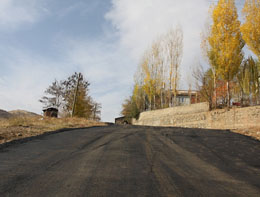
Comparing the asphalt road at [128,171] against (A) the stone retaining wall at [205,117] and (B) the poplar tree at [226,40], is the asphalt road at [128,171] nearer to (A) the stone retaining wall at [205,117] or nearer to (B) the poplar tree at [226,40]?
(A) the stone retaining wall at [205,117]

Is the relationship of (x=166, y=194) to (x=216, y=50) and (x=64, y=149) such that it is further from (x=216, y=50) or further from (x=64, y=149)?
(x=216, y=50)

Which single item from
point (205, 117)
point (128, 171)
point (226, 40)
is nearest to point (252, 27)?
point (226, 40)

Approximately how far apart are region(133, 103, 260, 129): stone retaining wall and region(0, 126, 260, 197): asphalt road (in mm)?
10932

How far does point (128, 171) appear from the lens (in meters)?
4.80

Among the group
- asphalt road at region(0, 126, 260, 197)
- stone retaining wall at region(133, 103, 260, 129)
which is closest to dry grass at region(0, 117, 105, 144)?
asphalt road at region(0, 126, 260, 197)

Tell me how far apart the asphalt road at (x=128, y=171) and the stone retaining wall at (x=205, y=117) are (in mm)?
10932

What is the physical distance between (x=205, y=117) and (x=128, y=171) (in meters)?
20.0

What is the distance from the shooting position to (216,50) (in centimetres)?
2192

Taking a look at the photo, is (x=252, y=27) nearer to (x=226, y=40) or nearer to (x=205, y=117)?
(x=226, y=40)

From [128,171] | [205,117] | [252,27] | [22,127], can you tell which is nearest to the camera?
[128,171]

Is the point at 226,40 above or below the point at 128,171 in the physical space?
above

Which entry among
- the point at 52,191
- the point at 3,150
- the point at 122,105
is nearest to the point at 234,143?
the point at 52,191

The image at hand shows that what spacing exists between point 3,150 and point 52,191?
178 inches

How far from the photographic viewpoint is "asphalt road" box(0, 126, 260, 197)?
12.0 feet
